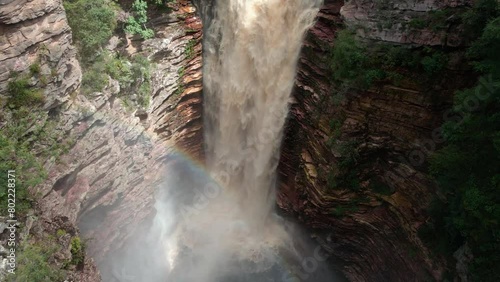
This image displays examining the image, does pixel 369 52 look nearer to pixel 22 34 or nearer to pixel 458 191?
pixel 458 191

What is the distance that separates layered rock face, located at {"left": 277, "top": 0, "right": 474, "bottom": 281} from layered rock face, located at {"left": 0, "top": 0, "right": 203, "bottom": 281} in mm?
5127

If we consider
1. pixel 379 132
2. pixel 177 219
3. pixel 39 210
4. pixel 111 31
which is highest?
pixel 111 31

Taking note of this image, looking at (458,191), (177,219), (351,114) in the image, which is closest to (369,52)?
(351,114)

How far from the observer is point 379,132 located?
10930 mm

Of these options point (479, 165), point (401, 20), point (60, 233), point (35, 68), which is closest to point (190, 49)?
point (35, 68)

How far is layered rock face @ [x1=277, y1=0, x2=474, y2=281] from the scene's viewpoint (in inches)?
386

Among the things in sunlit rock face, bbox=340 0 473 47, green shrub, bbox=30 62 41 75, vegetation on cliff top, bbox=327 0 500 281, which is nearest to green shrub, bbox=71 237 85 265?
green shrub, bbox=30 62 41 75

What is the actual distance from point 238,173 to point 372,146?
782cm

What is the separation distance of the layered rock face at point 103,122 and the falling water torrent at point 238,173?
1149 millimetres

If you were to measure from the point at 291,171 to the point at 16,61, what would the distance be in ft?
32.5

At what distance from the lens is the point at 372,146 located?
36.4 feet

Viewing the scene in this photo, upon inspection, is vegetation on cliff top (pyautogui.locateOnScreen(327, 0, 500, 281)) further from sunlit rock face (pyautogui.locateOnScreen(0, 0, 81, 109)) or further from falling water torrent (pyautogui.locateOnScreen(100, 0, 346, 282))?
sunlit rock face (pyautogui.locateOnScreen(0, 0, 81, 109))

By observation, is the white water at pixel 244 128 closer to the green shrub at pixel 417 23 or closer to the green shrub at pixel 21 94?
the green shrub at pixel 417 23

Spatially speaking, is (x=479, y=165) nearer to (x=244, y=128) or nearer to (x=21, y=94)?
(x=244, y=128)
